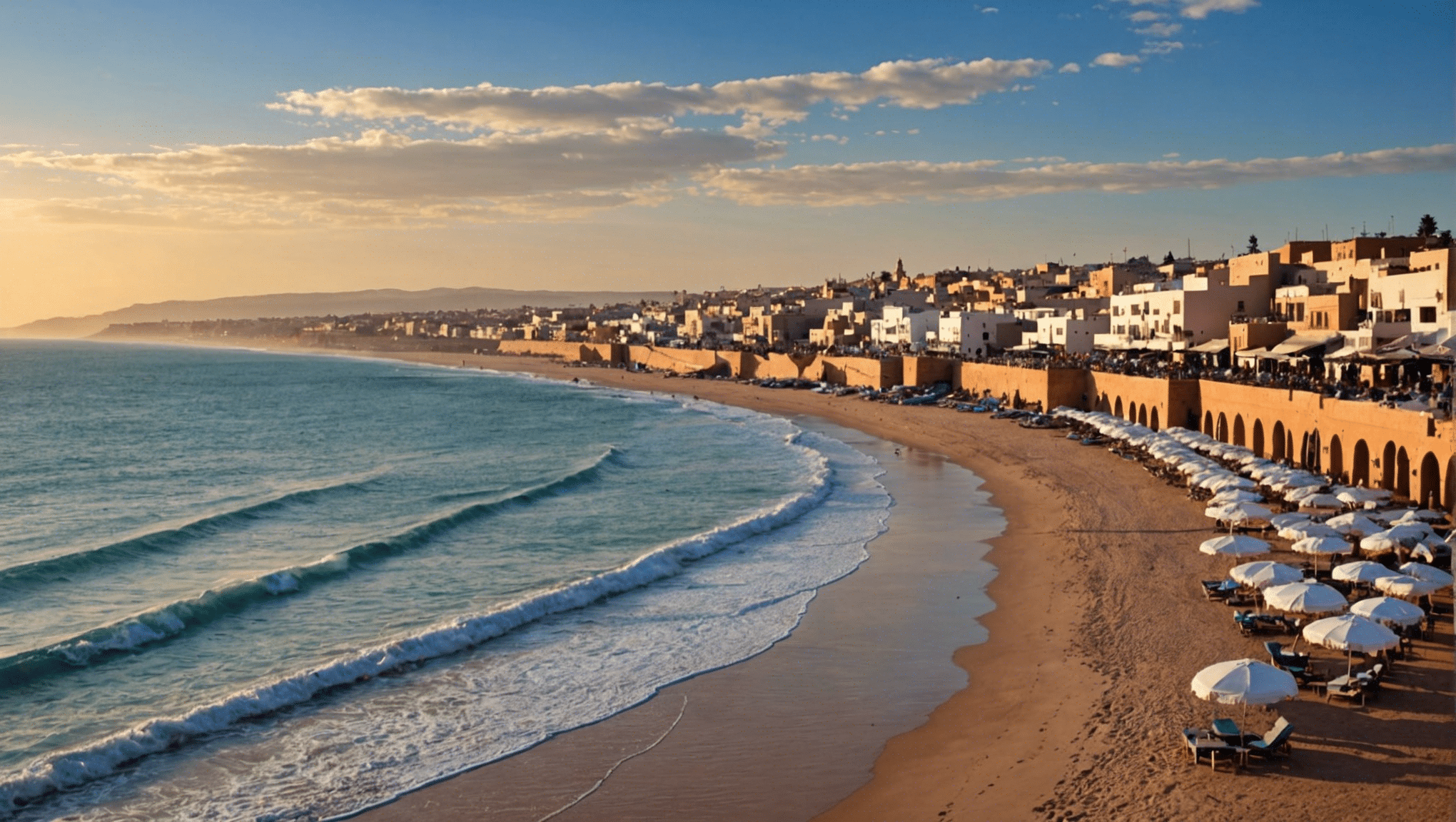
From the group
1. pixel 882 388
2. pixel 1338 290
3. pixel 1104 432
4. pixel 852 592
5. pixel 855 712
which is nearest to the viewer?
pixel 855 712

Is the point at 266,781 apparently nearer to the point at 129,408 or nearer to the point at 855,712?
the point at 855,712

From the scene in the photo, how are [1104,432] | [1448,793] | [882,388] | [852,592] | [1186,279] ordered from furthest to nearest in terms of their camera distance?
[882,388] < [1186,279] < [1104,432] < [852,592] < [1448,793]

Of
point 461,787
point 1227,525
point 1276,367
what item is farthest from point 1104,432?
point 461,787

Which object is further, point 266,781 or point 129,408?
point 129,408

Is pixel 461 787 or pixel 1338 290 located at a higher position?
pixel 1338 290

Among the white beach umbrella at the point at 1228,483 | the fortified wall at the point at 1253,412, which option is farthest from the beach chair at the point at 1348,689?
the white beach umbrella at the point at 1228,483

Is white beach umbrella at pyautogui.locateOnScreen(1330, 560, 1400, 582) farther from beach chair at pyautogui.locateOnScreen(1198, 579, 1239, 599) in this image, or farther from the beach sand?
beach chair at pyautogui.locateOnScreen(1198, 579, 1239, 599)

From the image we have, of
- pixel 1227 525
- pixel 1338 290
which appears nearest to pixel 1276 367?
pixel 1338 290

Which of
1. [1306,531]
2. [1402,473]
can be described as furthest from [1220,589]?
[1402,473]
